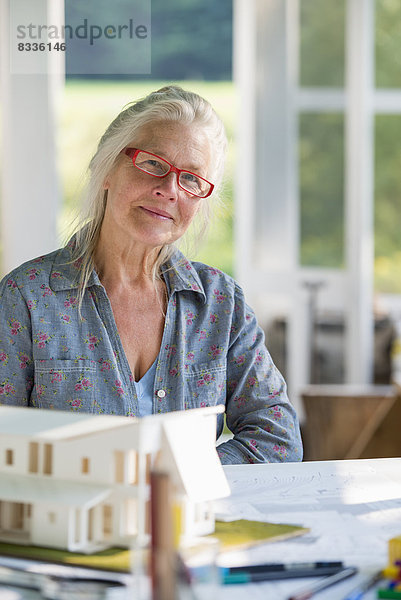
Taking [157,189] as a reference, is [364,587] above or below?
below

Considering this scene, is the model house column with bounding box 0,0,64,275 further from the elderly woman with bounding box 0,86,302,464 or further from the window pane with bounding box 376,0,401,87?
the elderly woman with bounding box 0,86,302,464

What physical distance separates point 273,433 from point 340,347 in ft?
9.63

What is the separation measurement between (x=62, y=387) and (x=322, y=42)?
3274mm

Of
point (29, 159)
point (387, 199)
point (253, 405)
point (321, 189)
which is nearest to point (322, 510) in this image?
point (253, 405)

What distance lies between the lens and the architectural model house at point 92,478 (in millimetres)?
1128

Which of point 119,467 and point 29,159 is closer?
point 119,467

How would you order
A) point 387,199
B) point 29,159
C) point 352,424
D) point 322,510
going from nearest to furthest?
point 322,510
point 352,424
point 29,159
point 387,199

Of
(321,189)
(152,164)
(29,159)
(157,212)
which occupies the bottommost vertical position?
(157,212)

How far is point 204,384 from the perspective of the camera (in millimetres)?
1862

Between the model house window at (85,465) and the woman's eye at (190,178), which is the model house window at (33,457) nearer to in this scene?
the model house window at (85,465)

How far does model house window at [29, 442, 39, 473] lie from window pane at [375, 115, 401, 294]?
3734mm

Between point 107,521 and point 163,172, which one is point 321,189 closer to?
point 163,172

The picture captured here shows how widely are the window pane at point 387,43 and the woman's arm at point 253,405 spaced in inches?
116

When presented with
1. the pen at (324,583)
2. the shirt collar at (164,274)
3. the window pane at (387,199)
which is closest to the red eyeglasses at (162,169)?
the shirt collar at (164,274)
